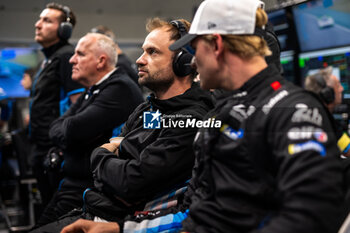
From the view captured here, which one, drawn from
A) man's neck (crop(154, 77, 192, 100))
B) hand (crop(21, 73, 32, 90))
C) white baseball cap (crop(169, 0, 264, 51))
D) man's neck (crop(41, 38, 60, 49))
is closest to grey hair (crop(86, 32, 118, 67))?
man's neck (crop(41, 38, 60, 49))

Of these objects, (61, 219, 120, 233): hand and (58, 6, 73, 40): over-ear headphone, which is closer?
(61, 219, 120, 233): hand

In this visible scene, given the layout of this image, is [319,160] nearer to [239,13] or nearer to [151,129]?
[239,13]

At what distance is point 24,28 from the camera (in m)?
2.62

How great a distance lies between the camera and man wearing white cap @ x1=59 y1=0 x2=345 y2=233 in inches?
35.5

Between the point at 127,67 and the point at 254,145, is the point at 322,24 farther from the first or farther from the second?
the point at 254,145

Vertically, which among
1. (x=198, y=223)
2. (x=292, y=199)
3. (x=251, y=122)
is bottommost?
(x=198, y=223)

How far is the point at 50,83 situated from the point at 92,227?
1567 mm

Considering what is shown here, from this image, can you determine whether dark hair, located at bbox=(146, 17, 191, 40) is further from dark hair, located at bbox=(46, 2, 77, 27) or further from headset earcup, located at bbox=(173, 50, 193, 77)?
dark hair, located at bbox=(46, 2, 77, 27)

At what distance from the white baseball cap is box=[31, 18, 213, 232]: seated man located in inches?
18.5

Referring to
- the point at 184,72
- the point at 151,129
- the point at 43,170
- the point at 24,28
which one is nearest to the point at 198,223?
the point at 151,129

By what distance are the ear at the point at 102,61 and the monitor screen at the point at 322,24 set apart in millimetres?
1265

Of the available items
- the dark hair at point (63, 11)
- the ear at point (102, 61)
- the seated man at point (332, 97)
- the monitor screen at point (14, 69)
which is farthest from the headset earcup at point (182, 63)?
the monitor screen at point (14, 69)

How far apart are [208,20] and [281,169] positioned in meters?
0.49

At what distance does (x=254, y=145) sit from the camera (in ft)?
3.39
